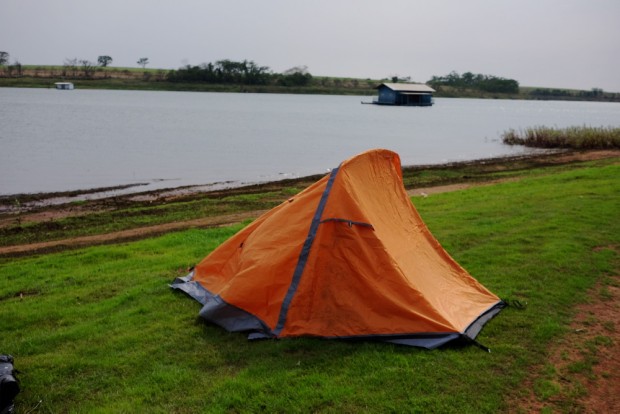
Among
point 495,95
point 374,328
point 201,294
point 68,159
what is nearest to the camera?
point 374,328

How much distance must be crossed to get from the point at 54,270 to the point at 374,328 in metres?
6.72

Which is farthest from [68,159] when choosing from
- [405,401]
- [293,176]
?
[405,401]

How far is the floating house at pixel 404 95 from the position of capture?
343 ft

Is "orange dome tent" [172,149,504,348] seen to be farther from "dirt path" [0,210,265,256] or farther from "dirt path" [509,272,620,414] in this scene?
"dirt path" [0,210,265,256]

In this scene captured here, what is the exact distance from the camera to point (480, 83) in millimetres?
181000

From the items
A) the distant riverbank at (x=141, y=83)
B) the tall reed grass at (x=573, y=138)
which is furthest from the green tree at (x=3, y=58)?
the tall reed grass at (x=573, y=138)

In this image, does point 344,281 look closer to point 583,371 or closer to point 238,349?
point 238,349

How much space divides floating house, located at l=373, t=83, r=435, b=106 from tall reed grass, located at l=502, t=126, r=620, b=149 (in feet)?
187

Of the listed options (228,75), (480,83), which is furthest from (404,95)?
(480,83)

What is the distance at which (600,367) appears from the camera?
5.75 metres

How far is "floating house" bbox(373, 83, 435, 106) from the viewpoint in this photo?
104450mm

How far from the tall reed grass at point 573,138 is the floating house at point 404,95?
187ft

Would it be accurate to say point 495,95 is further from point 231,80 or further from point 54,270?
point 54,270

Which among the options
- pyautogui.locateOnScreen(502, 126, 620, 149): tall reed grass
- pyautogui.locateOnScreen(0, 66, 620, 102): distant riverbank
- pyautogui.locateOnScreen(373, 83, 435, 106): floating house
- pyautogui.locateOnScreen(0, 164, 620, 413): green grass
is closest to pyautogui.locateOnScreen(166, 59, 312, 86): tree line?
pyautogui.locateOnScreen(0, 66, 620, 102): distant riverbank
